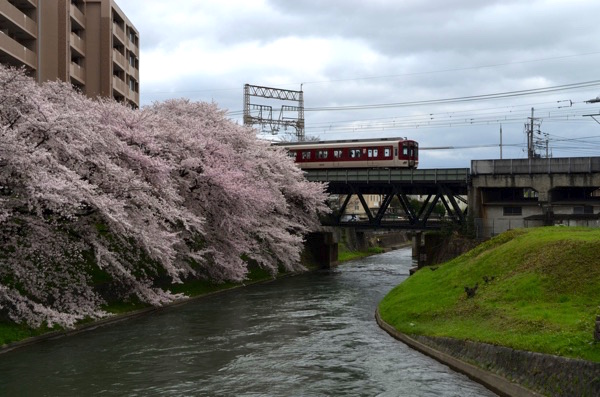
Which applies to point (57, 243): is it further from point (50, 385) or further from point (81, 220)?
point (50, 385)

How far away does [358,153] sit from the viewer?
61.7 metres

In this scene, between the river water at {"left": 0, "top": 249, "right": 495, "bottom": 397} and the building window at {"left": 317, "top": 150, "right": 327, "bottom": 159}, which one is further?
the building window at {"left": 317, "top": 150, "right": 327, "bottom": 159}

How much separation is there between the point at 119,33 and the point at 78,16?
7.63m

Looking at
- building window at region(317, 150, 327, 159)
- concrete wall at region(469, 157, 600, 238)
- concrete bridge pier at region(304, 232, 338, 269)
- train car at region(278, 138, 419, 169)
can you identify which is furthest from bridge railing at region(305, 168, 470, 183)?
concrete bridge pier at region(304, 232, 338, 269)

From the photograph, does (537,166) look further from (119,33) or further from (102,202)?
(119,33)

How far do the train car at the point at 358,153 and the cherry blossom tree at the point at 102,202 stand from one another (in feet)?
61.5

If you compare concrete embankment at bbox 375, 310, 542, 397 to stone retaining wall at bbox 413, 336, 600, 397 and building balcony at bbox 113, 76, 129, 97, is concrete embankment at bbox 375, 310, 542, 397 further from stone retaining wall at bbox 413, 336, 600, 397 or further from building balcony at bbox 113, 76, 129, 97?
building balcony at bbox 113, 76, 129, 97

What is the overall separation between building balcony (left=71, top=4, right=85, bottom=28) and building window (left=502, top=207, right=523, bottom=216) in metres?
42.1

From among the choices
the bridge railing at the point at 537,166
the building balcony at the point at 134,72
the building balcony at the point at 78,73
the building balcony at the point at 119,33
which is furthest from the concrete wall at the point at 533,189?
the building balcony at the point at 134,72

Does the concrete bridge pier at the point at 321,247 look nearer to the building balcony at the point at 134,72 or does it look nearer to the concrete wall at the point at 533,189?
the concrete wall at the point at 533,189

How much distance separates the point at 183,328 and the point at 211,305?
7.02m

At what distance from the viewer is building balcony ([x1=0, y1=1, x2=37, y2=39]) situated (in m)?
42.4

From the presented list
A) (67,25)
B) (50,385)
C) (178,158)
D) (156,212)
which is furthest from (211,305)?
(67,25)

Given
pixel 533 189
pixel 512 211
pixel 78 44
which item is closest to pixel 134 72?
pixel 78 44
